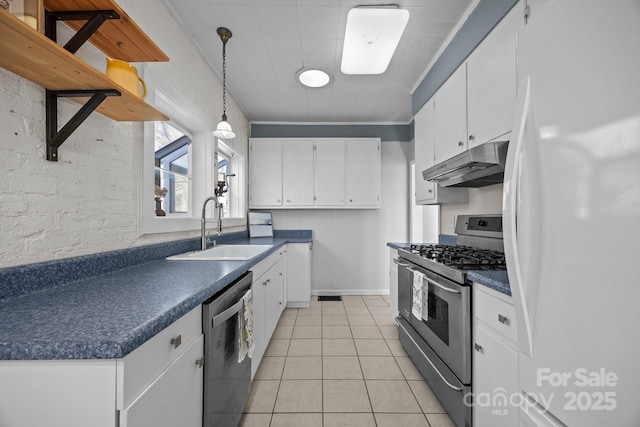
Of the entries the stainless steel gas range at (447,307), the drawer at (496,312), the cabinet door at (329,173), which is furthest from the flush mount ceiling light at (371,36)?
the drawer at (496,312)

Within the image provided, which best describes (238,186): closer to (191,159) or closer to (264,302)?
(191,159)

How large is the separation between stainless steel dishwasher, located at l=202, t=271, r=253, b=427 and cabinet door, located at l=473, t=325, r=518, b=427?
118 centimetres

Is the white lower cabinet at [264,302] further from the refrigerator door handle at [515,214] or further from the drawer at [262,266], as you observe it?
the refrigerator door handle at [515,214]

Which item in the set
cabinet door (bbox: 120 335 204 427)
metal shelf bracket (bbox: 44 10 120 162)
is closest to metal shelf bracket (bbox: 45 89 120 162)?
metal shelf bracket (bbox: 44 10 120 162)

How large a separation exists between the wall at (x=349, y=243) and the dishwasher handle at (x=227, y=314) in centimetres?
271

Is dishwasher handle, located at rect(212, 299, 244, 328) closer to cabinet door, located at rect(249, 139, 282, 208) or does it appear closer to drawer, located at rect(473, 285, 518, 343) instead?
drawer, located at rect(473, 285, 518, 343)

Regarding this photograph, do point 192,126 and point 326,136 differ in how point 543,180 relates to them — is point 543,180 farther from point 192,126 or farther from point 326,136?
point 326,136

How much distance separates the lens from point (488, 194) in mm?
2072

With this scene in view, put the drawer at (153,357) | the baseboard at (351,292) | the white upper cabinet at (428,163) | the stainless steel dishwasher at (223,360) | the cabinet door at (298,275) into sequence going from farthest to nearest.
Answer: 1. the baseboard at (351,292)
2. the cabinet door at (298,275)
3. the white upper cabinet at (428,163)
4. the stainless steel dishwasher at (223,360)
5. the drawer at (153,357)

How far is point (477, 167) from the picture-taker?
5.59ft

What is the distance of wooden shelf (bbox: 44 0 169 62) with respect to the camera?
0.96 metres

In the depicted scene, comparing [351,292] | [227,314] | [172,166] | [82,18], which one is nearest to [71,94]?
[82,18]

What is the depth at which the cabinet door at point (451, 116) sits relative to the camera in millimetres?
1918

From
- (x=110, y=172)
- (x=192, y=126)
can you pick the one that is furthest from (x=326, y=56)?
(x=110, y=172)
